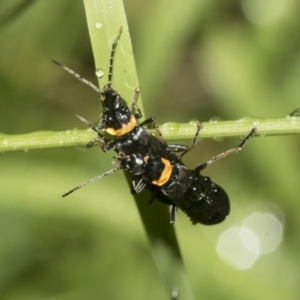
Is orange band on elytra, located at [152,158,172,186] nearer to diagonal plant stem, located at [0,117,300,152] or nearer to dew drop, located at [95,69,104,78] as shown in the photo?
diagonal plant stem, located at [0,117,300,152]

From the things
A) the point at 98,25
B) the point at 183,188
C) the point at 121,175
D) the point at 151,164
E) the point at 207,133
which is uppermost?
the point at 121,175

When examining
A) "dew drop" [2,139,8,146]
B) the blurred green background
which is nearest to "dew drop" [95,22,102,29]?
"dew drop" [2,139,8,146]

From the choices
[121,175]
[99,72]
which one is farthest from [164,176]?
[121,175]

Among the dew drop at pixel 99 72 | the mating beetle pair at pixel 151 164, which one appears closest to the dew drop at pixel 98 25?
the dew drop at pixel 99 72

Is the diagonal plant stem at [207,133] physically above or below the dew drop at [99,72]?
below

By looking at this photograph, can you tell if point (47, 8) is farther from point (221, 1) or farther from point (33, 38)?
point (221, 1)

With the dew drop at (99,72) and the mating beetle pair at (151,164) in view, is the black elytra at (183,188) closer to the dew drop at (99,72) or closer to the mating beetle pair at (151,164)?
the mating beetle pair at (151,164)

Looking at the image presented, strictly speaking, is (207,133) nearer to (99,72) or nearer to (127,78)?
(127,78)

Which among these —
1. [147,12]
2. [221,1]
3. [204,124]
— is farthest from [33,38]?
[204,124]
